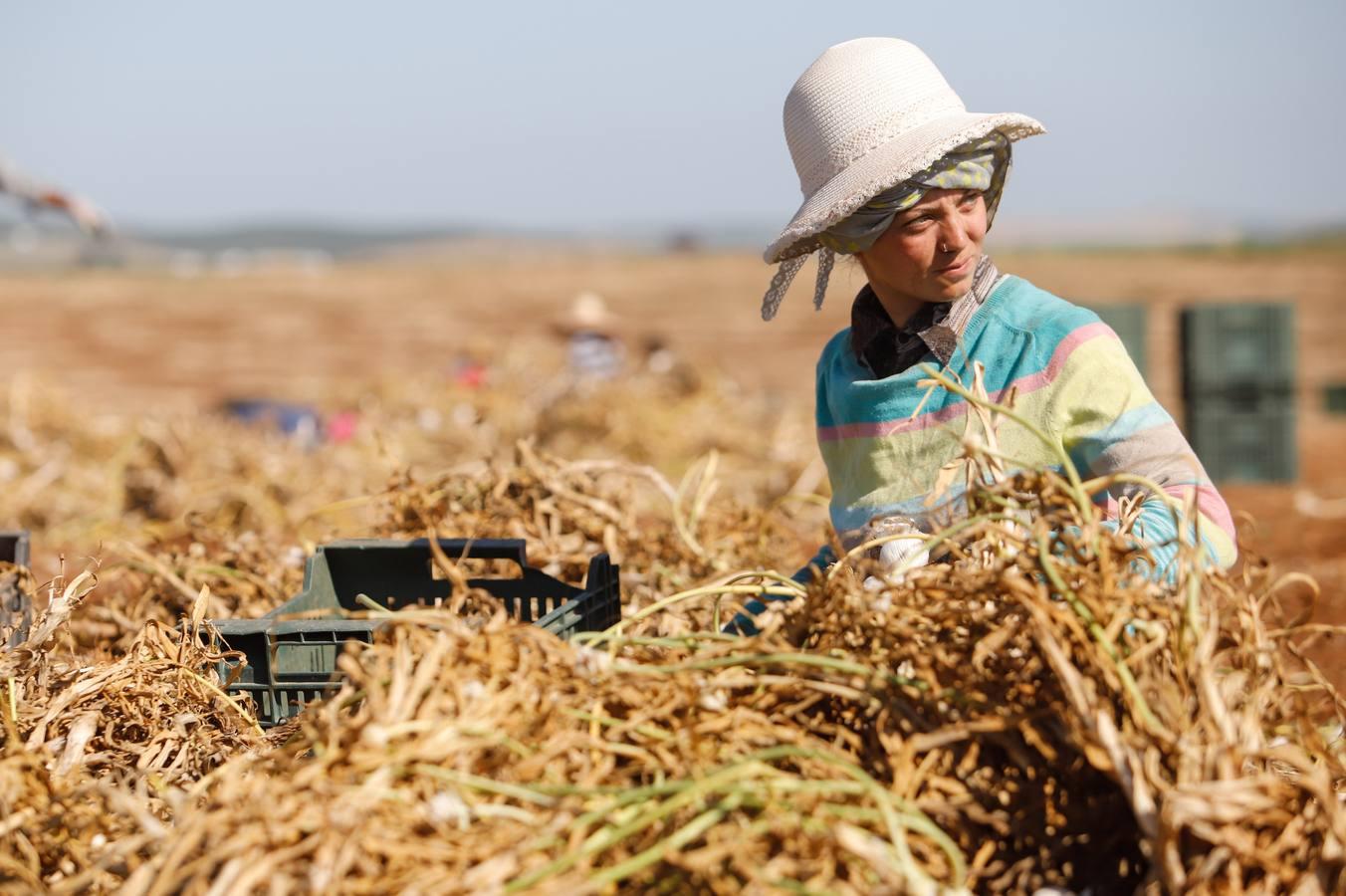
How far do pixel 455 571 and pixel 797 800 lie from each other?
58 cm

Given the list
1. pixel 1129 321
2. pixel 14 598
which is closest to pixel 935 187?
pixel 14 598

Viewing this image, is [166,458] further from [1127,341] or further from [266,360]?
[266,360]

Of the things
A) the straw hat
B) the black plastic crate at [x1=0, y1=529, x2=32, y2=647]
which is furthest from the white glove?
the straw hat

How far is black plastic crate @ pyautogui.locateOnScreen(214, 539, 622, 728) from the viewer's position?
2139 mm

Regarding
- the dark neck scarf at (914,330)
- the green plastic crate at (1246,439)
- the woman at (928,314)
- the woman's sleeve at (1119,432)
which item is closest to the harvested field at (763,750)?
the woman's sleeve at (1119,432)

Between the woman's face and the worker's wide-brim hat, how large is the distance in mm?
93

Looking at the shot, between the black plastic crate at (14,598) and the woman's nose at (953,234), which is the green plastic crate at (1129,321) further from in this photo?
the black plastic crate at (14,598)

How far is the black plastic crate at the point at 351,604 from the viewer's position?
7.02ft

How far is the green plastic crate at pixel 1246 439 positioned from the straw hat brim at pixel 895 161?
754 centimetres

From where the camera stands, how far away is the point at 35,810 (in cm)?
169

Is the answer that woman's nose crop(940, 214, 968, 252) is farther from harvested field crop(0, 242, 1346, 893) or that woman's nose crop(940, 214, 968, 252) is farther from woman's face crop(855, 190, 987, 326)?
harvested field crop(0, 242, 1346, 893)

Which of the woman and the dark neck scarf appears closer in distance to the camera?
the woman

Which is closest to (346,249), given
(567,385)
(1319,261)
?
(1319,261)

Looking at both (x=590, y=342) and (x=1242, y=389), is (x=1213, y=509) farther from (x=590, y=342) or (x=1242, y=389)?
(x=590, y=342)
